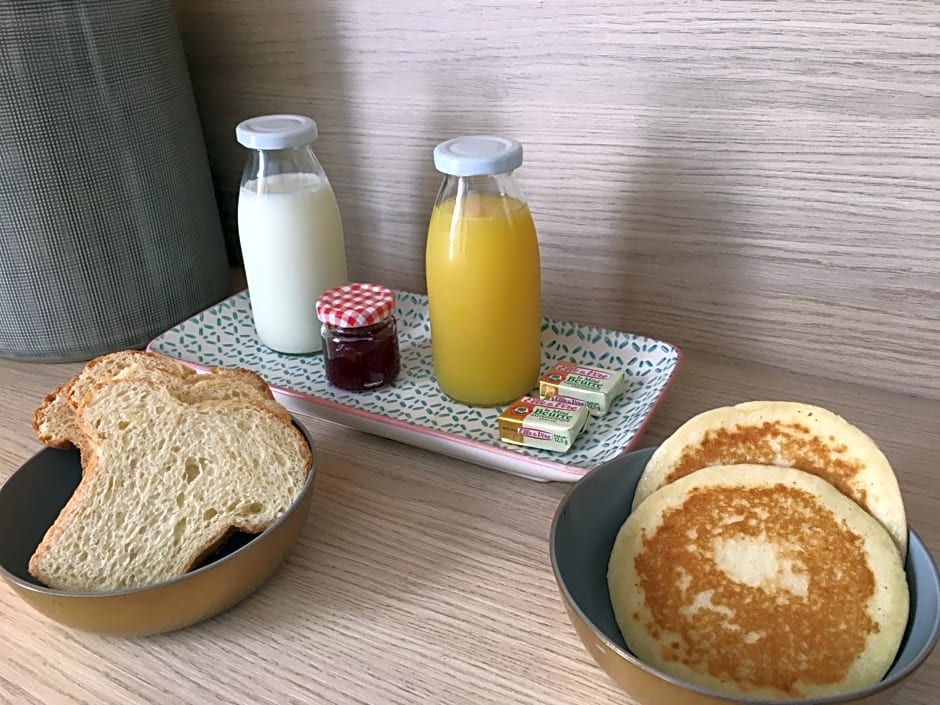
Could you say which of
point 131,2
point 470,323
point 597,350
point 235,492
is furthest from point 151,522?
point 131,2

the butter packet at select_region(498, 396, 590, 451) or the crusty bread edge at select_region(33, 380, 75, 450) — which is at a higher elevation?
the crusty bread edge at select_region(33, 380, 75, 450)

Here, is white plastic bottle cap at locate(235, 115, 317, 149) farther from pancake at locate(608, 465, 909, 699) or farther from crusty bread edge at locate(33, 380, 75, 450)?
pancake at locate(608, 465, 909, 699)

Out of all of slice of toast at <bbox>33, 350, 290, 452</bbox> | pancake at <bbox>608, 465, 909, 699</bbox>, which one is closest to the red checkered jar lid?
slice of toast at <bbox>33, 350, 290, 452</bbox>

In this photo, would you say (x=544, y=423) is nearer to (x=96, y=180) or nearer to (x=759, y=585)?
(x=759, y=585)

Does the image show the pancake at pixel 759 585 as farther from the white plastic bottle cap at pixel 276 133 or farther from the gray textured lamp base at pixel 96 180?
the gray textured lamp base at pixel 96 180

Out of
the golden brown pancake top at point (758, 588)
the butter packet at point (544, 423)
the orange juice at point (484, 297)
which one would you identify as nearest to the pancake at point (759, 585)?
the golden brown pancake top at point (758, 588)

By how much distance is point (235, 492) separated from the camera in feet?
1.88

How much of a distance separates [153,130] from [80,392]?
355 mm

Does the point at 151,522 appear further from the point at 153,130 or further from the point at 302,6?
the point at 302,6

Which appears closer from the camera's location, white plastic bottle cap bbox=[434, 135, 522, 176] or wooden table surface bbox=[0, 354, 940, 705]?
wooden table surface bbox=[0, 354, 940, 705]

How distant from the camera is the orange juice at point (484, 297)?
714mm

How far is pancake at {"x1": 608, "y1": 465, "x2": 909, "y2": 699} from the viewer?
1.45ft

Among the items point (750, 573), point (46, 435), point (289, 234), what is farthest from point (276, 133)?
point (750, 573)

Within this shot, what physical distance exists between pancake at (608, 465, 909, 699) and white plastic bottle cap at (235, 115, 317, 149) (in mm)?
498
